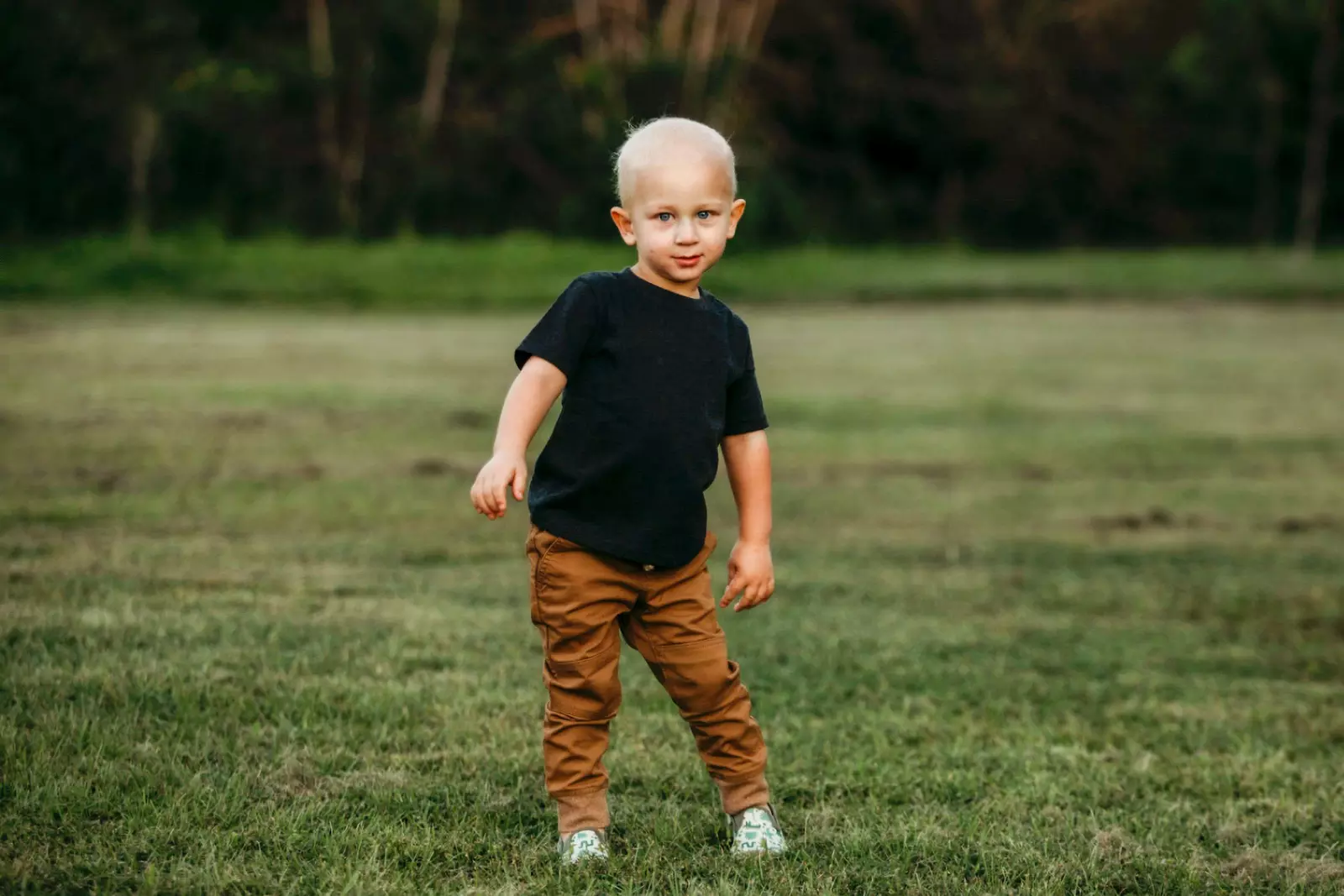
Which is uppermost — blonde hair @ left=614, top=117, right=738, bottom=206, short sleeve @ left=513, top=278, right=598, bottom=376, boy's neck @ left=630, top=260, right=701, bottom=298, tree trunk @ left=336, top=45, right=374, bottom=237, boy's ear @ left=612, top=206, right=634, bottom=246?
tree trunk @ left=336, top=45, right=374, bottom=237

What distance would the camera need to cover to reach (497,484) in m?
2.82

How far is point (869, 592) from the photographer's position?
19.1 feet

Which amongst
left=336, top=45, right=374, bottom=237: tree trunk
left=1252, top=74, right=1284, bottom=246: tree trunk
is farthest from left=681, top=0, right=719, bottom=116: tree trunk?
→ left=1252, top=74, right=1284, bottom=246: tree trunk

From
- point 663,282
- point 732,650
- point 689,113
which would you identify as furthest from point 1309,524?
point 689,113

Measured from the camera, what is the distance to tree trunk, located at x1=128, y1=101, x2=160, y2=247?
20.9m

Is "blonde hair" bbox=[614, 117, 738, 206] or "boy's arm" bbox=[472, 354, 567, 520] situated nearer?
"boy's arm" bbox=[472, 354, 567, 520]

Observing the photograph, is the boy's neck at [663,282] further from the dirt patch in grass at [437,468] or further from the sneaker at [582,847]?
the dirt patch in grass at [437,468]

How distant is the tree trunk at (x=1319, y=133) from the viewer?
2602 cm

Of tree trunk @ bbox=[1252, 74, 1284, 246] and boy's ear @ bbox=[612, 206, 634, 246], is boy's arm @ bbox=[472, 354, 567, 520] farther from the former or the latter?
tree trunk @ bbox=[1252, 74, 1284, 246]

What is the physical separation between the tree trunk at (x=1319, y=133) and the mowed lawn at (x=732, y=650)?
17676 millimetres

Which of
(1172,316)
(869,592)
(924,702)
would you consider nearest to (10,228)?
(1172,316)

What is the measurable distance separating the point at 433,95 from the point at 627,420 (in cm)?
2174

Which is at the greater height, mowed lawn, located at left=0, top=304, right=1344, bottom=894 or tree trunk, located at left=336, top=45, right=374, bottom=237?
tree trunk, located at left=336, top=45, right=374, bottom=237

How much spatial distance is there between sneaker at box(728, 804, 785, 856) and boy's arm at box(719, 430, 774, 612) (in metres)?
0.39
